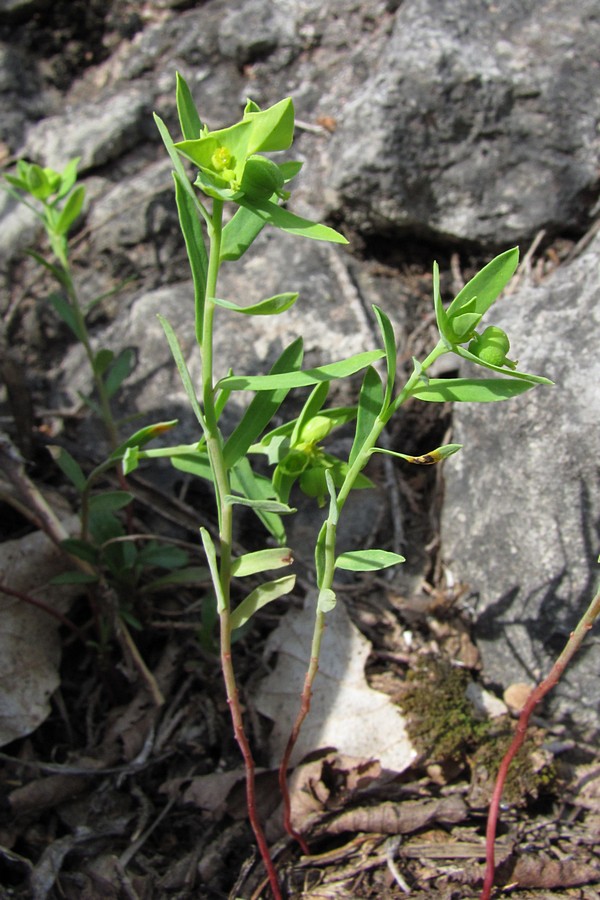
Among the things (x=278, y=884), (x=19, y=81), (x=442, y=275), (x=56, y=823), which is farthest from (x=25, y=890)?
(x=19, y=81)

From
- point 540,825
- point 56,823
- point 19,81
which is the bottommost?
point 540,825

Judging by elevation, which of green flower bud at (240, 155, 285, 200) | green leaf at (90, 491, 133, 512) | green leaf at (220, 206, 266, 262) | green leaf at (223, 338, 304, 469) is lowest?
green leaf at (90, 491, 133, 512)

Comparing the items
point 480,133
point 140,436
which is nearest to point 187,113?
point 140,436

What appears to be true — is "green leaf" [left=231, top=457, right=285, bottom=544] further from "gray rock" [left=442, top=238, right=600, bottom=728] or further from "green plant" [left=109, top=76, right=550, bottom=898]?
"gray rock" [left=442, top=238, right=600, bottom=728]

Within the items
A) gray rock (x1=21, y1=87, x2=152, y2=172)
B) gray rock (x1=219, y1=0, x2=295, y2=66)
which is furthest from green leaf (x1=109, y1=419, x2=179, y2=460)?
gray rock (x1=219, y1=0, x2=295, y2=66)

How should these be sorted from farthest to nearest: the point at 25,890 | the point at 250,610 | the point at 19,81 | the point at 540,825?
the point at 19,81, the point at 540,825, the point at 25,890, the point at 250,610

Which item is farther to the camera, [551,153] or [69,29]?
[69,29]

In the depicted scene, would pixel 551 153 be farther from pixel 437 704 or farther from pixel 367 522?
pixel 437 704
